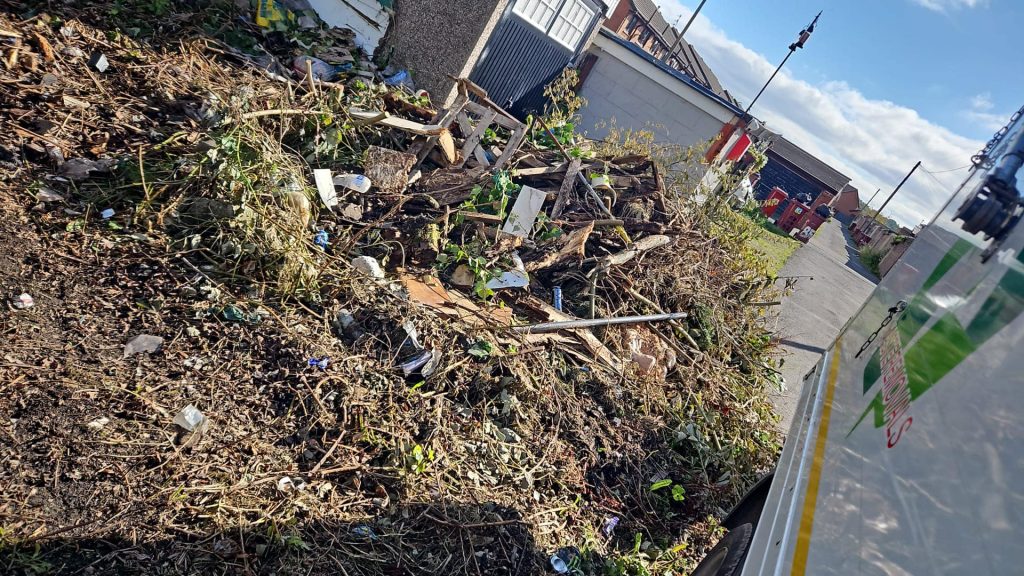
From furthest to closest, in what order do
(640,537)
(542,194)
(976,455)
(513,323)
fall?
(542,194) → (513,323) → (640,537) → (976,455)

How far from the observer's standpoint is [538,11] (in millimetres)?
8852

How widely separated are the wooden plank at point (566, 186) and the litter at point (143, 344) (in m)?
3.99

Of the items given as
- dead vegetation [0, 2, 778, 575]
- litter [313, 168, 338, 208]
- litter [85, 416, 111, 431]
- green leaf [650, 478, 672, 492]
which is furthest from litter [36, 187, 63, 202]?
green leaf [650, 478, 672, 492]

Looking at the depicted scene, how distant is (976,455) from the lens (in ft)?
4.81

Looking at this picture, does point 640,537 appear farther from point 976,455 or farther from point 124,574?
point 124,574

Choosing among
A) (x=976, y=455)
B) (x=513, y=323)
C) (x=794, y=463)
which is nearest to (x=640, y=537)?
(x=794, y=463)

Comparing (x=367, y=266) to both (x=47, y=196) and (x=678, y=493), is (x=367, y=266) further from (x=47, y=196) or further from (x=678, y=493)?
(x=678, y=493)

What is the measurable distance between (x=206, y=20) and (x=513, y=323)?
5379 mm

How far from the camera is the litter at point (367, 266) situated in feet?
14.1

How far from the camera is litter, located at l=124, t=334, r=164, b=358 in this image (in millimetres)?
3074

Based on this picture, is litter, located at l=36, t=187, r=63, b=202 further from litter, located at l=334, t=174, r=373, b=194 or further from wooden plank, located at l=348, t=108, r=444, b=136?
wooden plank, located at l=348, t=108, r=444, b=136

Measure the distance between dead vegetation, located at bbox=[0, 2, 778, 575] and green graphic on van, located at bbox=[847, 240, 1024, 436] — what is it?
202 centimetres

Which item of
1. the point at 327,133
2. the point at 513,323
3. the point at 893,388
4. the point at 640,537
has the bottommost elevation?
the point at 640,537

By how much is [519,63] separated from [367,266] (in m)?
6.42
